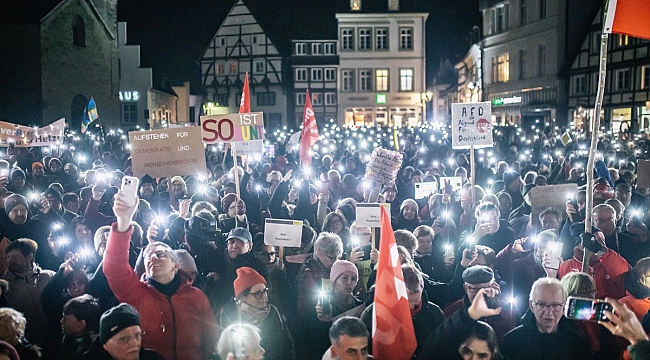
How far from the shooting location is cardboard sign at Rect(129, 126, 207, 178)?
352 inches

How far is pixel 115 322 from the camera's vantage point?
172 inches

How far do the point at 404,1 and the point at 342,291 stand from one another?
50430 millimetres

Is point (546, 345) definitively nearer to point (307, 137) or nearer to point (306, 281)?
point (306, 281)

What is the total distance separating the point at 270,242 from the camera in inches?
279

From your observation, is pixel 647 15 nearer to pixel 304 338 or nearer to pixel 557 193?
pixel 557 193

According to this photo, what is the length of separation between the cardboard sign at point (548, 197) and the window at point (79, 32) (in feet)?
118

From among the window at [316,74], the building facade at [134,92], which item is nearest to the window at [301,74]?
the window at [316,74]

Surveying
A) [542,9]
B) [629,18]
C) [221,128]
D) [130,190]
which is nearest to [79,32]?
[542,9]

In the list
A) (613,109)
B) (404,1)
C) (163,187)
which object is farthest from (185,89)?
(163,187)

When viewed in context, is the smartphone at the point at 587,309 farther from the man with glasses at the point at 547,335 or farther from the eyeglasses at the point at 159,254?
the eyeglasses at the point at 159,254

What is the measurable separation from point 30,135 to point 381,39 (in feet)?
133

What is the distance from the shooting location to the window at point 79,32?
39253 millimetres

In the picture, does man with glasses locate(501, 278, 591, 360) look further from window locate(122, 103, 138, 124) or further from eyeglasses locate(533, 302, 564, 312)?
window locate(122, 103, 138, 124)

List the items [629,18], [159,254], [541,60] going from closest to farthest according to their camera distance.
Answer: [159,254] < [629,18] < [541,60]
